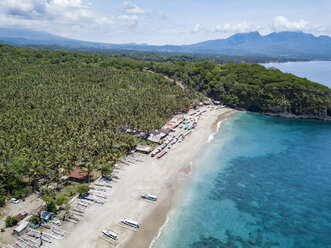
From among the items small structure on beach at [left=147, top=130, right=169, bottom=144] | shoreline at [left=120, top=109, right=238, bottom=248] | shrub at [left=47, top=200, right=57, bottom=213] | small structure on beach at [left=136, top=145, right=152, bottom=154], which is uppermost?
small structure on beach at [left=147, top=130, right=169, bottom=144]

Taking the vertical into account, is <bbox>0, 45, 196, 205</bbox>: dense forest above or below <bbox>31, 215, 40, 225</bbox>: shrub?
above

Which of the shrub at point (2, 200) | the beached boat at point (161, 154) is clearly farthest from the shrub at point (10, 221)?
the beached boat at point (161, 154)

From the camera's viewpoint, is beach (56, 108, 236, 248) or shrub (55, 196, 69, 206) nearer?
beach (56, 108, 236, 248)

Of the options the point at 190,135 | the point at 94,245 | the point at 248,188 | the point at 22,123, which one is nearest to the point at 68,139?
the point at 22,123

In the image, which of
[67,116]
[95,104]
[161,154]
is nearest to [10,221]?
[161,154]

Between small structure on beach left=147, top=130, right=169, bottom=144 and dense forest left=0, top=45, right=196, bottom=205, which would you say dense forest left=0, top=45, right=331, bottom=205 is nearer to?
dense forest left=0, top=45, right=196, bottom=205

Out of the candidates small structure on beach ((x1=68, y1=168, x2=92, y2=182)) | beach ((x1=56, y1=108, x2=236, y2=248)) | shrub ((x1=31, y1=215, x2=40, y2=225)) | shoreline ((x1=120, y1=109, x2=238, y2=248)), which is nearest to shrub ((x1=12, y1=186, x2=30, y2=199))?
shrub ((x1=31, y1=215, x2=40, y2=225))

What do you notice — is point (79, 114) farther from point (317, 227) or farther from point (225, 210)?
Result: point (317, 227)
